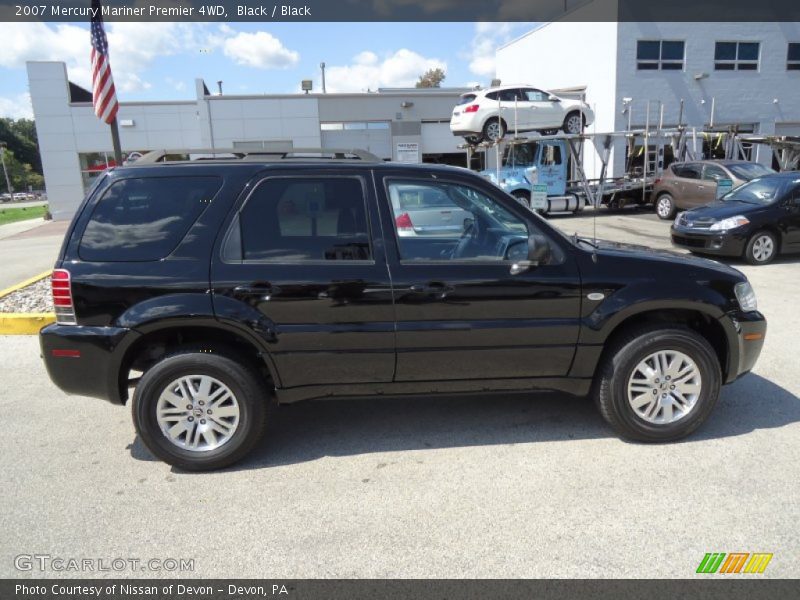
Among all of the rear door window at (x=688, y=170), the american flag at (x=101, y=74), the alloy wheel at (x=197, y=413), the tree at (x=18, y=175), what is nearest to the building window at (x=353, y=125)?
the rear door window at (x=688, y=170)

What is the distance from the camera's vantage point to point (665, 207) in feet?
55.1

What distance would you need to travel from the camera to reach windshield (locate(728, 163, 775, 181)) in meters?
14.1

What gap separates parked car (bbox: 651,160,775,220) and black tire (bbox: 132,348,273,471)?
563 inches

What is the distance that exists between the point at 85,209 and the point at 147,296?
2.20ft

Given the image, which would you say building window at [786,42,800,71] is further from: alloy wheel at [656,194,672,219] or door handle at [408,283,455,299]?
door handle at [408,283,455,299]

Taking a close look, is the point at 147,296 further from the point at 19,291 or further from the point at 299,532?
the point at 19,291

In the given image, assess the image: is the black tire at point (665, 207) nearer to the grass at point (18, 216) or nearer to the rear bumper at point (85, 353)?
the rear bumper at point (85, 353)

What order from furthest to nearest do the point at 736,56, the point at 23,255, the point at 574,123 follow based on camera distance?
the point at 736,56 → the point at 574,123 → the point at 23,255

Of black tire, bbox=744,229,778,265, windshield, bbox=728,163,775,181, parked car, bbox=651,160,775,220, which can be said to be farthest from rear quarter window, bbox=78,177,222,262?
windshield, bbox=728,163,775,181

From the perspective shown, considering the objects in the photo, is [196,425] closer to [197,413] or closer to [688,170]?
[197,413]

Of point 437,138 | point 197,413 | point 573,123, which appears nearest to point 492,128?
point 573,123

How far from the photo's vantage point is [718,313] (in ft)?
11.7

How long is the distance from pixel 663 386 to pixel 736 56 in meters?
27.4

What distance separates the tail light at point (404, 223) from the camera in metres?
3.47
